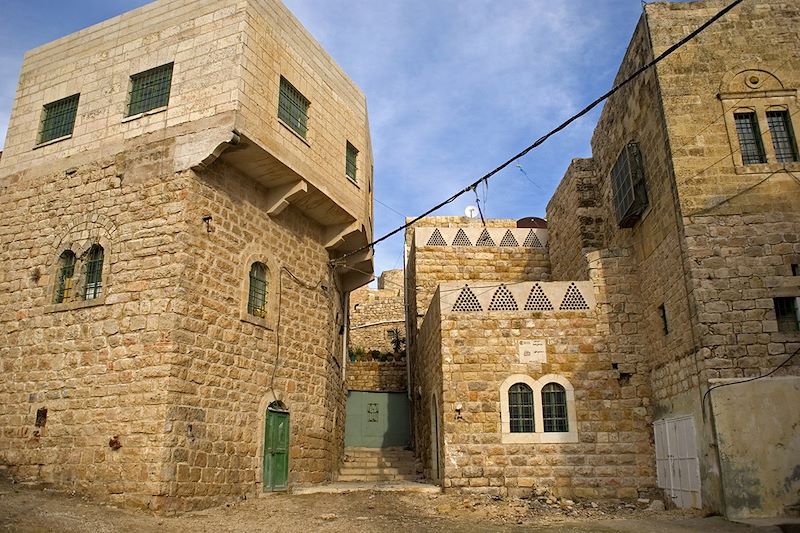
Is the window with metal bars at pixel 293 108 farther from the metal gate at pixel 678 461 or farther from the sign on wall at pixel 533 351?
the metal gate at pixel 678 461

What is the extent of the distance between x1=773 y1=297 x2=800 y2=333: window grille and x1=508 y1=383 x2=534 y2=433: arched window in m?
4.17

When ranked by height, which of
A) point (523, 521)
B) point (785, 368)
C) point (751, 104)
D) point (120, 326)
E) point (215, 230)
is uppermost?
point (751, 104)

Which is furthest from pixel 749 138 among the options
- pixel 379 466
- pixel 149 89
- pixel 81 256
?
pixel 81 256

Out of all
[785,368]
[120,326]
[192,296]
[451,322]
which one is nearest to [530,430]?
[451,322]

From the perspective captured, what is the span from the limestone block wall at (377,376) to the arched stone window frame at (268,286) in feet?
25.1

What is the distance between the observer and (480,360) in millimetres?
11312

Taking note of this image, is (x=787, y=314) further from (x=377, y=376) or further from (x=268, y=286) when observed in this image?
(x=377, y=376)

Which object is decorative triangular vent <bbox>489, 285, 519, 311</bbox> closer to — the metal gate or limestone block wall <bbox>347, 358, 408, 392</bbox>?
the metal gate

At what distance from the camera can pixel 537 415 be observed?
1098 cm

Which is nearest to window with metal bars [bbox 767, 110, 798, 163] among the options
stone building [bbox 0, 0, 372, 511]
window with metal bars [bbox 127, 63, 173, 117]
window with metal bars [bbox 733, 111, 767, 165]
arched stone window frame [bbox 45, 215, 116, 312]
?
window with metal bars [bbox 733, 111, 767, 165]

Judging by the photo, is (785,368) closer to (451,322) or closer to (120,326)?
(451,322)

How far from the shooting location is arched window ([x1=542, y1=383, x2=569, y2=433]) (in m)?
11.0

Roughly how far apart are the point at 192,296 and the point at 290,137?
368cm

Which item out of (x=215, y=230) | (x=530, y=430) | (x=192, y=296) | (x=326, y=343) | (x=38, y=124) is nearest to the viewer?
(x=192, y=296)
